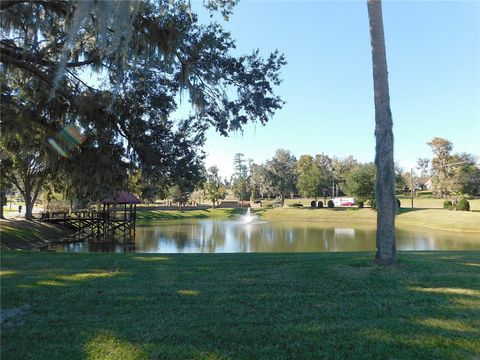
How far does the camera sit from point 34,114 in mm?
9484

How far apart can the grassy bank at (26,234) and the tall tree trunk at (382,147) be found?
1769cm

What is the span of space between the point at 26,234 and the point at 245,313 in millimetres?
23279

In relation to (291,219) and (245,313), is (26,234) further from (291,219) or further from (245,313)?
(291,219)

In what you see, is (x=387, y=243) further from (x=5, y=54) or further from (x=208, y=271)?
(x=5, y=54)

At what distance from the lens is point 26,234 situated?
2341 centimetres

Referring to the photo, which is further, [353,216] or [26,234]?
[353,216]

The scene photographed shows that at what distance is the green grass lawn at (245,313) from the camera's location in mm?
3340

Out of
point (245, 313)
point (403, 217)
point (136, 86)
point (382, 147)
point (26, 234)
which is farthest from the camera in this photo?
point (403, 217)

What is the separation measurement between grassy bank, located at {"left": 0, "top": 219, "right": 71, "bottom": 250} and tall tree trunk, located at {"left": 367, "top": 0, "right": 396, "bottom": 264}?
1769 cm

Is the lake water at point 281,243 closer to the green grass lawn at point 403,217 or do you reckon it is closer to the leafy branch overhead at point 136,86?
the green grass lawn at point 403,217

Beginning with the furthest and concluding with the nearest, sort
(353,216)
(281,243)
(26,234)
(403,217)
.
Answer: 1. (353,216)
2. (403,217)
3. (26,234)
4. (281,243)

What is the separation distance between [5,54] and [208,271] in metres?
6.90

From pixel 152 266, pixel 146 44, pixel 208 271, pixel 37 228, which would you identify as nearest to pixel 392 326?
pixel 208 271

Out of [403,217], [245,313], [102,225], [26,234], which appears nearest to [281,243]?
[26,234]
